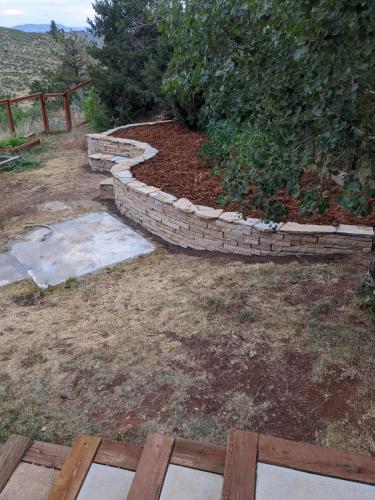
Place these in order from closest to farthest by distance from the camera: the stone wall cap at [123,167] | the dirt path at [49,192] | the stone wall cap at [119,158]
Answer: the dirt path at [49,192], the stone wall cap at [123,167], the stone wall cap at [119,158]

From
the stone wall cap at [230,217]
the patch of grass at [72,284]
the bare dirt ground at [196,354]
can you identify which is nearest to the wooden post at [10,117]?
the bare dirt ground at [196,354]

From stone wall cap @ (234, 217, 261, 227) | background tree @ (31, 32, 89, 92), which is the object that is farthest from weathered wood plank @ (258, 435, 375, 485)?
background tree @ (31, 32, 89, 92)

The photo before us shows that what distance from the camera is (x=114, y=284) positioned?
3.80m

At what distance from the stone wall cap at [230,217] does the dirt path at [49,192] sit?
228cm

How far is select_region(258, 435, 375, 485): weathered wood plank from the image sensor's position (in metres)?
1.41

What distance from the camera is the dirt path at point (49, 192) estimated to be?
5.52m

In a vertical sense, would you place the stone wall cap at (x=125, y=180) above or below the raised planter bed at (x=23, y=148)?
above

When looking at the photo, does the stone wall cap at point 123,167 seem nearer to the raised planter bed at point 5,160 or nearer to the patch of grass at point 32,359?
the raised planter bed at point 5,160

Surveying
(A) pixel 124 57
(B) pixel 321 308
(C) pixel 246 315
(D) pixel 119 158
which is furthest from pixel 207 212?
(A) pixel 124 57

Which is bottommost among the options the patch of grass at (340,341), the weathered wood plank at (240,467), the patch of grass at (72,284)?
the patch of grass at (72,284)

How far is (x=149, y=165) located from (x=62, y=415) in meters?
4.30

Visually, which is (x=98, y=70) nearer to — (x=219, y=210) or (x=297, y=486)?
(x=219, y=210)

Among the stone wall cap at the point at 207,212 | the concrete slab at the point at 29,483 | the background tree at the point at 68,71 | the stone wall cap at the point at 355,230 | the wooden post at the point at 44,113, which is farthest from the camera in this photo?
the background tree at the point at 68,71

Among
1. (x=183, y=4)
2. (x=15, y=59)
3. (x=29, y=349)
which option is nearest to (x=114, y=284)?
(x=29, y=349)
